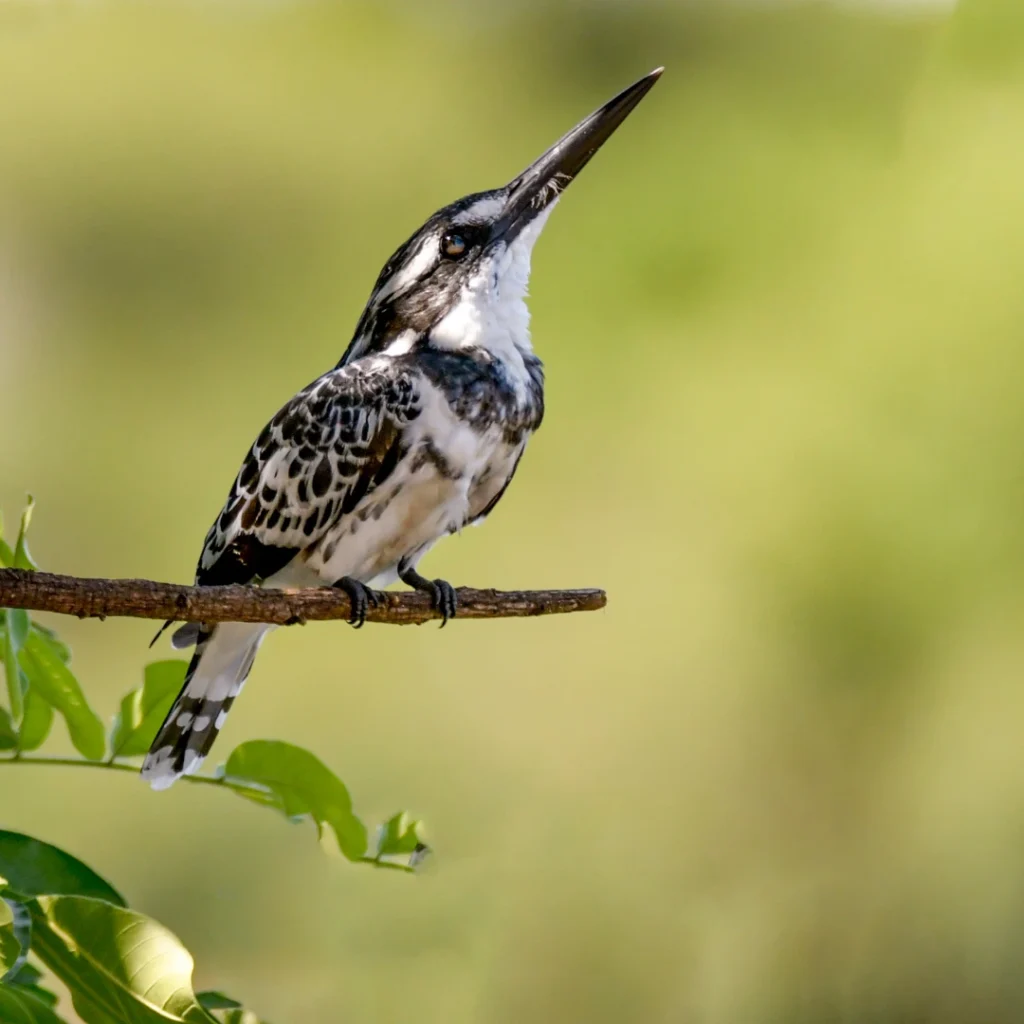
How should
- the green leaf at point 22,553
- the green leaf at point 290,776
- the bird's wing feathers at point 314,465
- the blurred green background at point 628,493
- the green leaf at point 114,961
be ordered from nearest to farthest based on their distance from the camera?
1. the green leaf at point 114,961
2. the green leaf at point 22,553
3. the green leaf at point 290,776
4. the bird's wing feathers at point 314,465
5. the blurred green background at point 628,493

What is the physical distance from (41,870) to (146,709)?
309 mm

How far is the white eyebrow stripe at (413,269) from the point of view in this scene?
1856mm

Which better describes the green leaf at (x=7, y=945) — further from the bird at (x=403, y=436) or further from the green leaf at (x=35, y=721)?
the bird at (x=403, y=436)

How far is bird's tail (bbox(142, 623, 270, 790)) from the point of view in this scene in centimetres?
183

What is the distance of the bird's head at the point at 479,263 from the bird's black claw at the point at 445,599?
364 mm

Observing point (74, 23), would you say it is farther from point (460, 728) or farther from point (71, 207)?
point (460, 728)

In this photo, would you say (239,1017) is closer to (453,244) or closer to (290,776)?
(290,776)

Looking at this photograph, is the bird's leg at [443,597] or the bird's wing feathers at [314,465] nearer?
the bird's leg at [443,597]

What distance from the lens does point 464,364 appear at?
Answer: 5.82 ft

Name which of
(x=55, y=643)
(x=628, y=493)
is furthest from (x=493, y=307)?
(x=628, y=493)

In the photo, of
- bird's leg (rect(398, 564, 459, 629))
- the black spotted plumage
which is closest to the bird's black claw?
bird's leg (rect(398, 564, 459, 629))

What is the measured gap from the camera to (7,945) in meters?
0.70

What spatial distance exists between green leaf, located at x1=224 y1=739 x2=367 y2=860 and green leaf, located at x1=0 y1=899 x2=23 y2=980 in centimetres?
37

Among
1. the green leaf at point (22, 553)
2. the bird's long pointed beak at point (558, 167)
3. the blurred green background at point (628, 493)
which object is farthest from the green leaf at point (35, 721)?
the blurred green background at point (628, 493)
